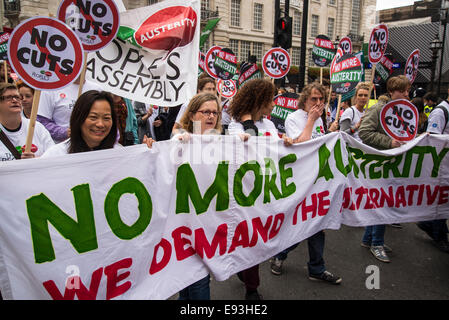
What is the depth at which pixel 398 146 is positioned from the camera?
3590 millimetres

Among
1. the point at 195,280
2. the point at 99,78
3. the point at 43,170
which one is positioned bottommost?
the point at 195,280

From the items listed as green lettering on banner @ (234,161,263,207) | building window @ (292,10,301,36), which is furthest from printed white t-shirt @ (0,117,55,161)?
building window @ (292,10,301,36)

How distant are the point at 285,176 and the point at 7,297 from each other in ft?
6.98

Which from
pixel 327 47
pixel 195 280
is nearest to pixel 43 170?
pixel 195 280

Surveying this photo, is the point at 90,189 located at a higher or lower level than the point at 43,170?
lower

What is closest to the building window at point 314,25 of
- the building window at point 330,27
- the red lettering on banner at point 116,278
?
the building window at point 330,27

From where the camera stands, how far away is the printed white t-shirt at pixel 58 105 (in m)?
3.50

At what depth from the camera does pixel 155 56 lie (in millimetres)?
3111

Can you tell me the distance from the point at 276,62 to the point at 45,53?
6001 millimetres

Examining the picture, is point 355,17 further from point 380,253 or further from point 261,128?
point 261,128

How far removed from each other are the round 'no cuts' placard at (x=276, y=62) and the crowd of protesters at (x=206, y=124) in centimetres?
301

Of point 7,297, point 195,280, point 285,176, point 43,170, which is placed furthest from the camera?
point 285,176

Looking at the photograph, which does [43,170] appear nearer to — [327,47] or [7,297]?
[7,297]

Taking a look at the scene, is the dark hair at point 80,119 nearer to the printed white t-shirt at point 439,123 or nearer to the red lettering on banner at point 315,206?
the red lettering on banner at point 315,206
